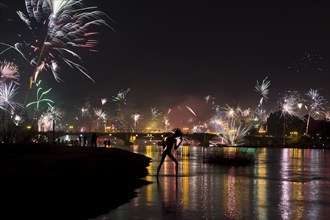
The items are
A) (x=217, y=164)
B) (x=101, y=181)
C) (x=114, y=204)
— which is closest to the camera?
(x=114, y=204)

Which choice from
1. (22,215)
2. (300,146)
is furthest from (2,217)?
(300,146)

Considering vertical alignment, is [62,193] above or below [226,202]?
above

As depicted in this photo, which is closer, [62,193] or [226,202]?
[226,202]

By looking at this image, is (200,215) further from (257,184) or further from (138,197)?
(257,184)

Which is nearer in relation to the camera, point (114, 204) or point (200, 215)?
point (200, 215)

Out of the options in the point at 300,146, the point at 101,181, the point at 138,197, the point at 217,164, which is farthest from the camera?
the point at 300,146

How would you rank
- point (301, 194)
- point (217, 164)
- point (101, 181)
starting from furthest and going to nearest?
point (217, 164), point (101, 181), point (301, 194)

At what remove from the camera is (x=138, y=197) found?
68.0 feet

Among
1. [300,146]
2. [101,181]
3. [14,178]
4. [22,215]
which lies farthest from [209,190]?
[300,146]

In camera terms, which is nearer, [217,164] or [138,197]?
[138,197]

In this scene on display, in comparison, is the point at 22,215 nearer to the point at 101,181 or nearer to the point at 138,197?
the point at 138,197

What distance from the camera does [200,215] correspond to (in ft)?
52.7

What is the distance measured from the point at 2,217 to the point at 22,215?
733 millimetres

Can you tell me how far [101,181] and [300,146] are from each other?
172495mm
